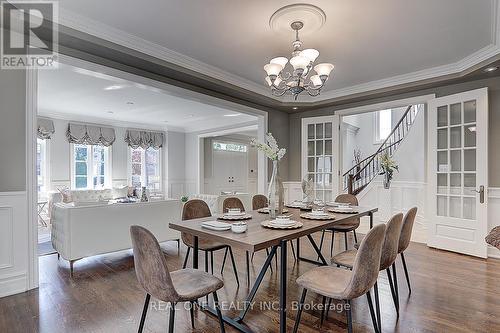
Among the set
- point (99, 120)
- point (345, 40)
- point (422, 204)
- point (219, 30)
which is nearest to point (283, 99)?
point (345, 40)

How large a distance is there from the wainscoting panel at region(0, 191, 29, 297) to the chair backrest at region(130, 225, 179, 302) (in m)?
1.92

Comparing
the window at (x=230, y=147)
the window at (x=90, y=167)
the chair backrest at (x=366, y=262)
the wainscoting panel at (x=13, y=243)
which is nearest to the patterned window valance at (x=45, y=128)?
the window at (x=90, y=167)

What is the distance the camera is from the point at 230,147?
10.3m

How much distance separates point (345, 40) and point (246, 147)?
25.7 feet

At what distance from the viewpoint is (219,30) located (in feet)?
9.56

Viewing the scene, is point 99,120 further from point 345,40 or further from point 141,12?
point 345,40

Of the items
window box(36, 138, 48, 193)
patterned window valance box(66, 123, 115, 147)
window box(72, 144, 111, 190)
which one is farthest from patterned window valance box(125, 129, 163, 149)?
window box(36, 138, 48, 193)

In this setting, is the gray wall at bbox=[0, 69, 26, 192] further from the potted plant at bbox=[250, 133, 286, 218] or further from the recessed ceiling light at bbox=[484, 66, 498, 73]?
the recessed ceiling light at bbox=[484, 66, 498, 73]

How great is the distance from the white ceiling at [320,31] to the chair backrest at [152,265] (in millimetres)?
2043

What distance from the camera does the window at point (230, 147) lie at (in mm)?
9831

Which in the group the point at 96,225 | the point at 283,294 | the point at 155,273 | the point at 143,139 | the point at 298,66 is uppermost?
the point at 298,66

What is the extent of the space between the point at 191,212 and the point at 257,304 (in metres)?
1.09

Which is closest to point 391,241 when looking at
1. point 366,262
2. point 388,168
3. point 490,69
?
point 366,262

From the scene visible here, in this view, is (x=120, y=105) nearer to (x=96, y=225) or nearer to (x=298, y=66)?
(x=96, y=225)
